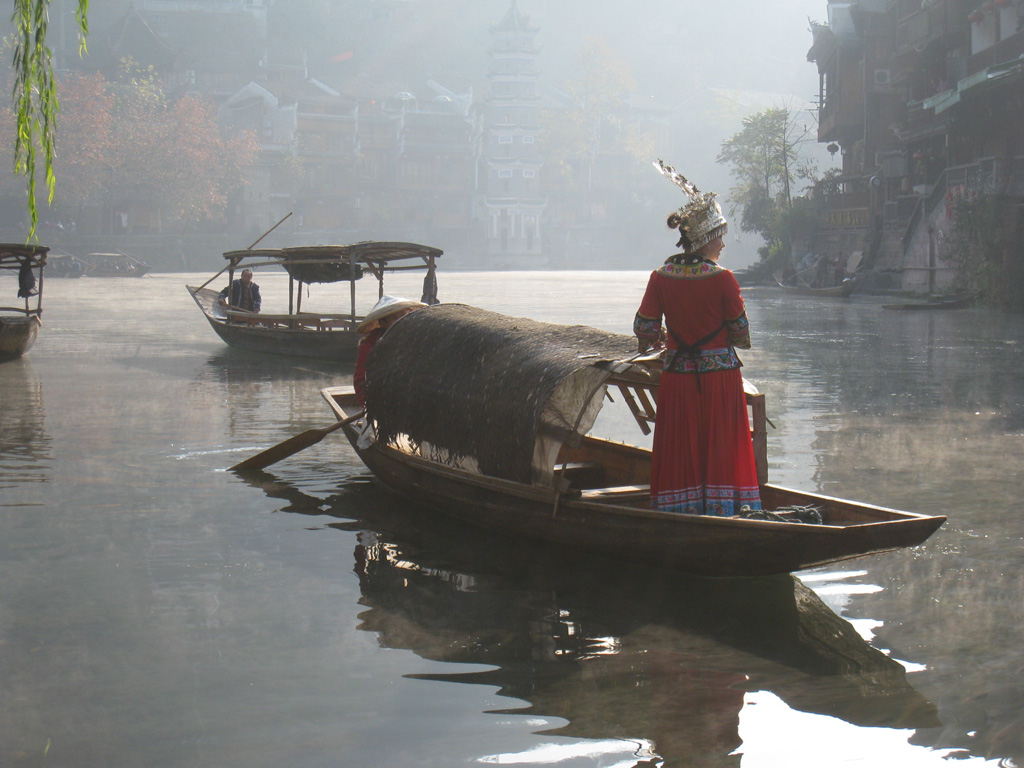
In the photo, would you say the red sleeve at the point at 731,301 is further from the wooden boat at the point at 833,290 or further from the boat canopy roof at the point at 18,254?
the wooden boat at the point at 833,290

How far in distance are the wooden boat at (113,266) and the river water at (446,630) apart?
1503 inches

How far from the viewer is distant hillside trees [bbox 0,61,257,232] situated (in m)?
47.2

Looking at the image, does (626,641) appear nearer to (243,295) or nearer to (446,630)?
(446,630)

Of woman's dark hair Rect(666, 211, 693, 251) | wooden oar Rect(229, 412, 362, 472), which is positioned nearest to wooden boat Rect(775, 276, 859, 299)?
wooden oar Rect(229, 412, 362, 472)

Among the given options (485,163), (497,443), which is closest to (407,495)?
(497,443)

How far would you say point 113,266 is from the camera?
4569 cm

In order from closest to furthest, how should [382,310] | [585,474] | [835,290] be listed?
1. [585,474]
2. [382,310]
3. [835,290]

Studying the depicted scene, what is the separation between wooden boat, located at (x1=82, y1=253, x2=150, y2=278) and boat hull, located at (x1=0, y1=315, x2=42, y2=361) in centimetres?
3106

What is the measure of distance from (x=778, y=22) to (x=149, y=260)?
246ft

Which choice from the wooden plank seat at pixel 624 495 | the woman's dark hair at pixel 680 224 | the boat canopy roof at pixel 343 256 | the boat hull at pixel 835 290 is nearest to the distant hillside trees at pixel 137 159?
the boat hull at pixel 835 290

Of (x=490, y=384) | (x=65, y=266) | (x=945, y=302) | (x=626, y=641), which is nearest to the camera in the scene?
(x=626, y=641)

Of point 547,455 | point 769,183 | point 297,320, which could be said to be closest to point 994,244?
point 297,320

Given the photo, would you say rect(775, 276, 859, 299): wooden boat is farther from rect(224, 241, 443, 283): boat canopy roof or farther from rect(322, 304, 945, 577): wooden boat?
rect(322, 304, 945, 577): wooden boat

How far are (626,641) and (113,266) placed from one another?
45.0 metres
